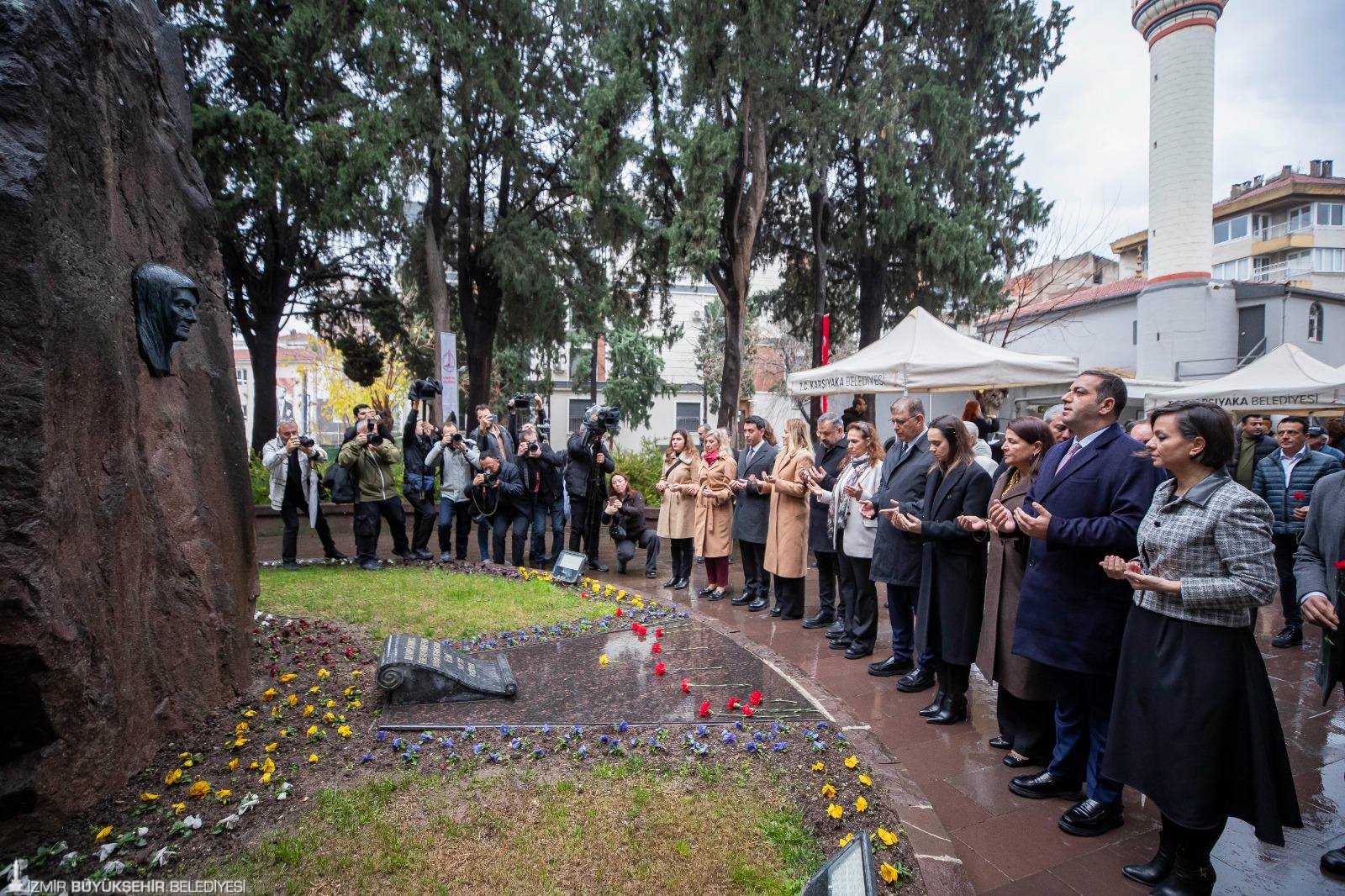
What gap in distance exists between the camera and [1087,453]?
3605mm

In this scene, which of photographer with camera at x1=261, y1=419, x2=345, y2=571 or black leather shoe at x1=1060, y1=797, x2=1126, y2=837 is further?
photographer with camera at x1=261, y1=419, x2=345, y2=571

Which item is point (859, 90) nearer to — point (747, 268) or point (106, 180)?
point (747, 268)

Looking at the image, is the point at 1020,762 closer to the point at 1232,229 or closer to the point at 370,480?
the point at 370,480

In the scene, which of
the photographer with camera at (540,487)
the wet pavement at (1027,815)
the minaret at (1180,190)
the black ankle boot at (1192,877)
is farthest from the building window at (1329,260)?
the black ankle boot at (1192,877)

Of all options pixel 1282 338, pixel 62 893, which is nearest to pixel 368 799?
pixel 62 893

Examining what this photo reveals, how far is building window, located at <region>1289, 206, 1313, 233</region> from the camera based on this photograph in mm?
38188

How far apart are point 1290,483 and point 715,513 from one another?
5.38 metres

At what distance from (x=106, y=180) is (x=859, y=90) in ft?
42.3

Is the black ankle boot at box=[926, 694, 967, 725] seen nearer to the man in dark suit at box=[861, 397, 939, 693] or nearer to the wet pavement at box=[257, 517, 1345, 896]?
the wet pavement at box=[257, 517, 1345, 896]

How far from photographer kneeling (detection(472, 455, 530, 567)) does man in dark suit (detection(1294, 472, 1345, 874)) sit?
24.9 ft

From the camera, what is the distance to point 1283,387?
10.8 metres

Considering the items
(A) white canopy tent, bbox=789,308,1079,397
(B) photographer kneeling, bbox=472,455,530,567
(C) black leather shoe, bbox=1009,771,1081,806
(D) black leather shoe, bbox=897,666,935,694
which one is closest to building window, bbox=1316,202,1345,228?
(A) white canopy tent, bbox=789,308,1079,397

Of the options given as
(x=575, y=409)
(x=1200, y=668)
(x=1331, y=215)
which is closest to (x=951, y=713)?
(x=1200, y=668)

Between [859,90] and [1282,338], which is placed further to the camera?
[1282,338]
